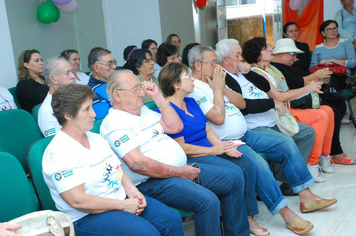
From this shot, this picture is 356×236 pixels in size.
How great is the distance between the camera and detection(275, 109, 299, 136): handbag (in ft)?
10.2

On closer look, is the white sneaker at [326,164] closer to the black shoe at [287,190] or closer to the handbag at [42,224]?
the black shoe at [287,190]

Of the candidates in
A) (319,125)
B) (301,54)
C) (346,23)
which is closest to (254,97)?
(319,125)

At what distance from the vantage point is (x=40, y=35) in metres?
5.30

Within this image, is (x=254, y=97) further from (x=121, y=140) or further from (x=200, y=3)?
(x=200, y=3)

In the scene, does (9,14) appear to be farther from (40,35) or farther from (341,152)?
(341,152)

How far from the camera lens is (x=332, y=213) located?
2756mm

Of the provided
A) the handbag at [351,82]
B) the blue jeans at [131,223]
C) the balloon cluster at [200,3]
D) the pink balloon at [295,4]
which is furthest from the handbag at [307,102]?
the pink balloon at [295,4]

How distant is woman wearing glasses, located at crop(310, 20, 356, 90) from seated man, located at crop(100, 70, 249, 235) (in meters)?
3.15

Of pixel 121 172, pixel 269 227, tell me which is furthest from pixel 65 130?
pixel 269 227

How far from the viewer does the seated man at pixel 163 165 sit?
6.68ft

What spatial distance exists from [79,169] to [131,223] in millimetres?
320

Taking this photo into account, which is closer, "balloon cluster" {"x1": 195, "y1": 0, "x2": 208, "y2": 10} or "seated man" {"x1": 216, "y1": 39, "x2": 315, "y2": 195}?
"seated man" {"x1": 216, "y1": 39, "x2": 315, "y2": 195}

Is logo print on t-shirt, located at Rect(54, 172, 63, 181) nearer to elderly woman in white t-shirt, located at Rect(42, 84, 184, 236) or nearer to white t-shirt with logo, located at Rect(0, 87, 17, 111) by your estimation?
elderly woman in white t-shirt, located at Rect(42, 84, 184, 236)

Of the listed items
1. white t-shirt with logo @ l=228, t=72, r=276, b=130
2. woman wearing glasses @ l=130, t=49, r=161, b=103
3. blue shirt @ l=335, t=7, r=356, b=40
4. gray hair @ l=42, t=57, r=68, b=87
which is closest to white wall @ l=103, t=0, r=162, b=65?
blue shirt @ l=335, t=7, r=356, b=40
